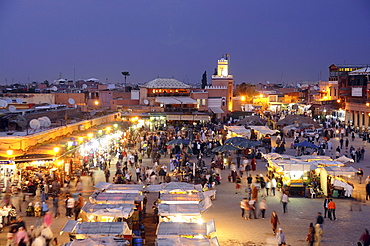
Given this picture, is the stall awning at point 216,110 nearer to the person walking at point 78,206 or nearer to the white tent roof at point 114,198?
the person walking at point 78,206

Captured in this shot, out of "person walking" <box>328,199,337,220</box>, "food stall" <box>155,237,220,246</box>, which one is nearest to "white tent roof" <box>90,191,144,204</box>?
"food stall" <box>155,237,220,246</box>

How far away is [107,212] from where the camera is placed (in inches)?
447

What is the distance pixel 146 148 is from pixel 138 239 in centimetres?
1937

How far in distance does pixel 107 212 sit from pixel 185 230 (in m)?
2.46

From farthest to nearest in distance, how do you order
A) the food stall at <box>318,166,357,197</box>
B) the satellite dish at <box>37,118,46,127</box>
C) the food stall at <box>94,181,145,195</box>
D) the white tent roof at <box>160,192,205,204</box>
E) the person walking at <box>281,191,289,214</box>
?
the satellite dish at <box>37,118,46,127</box>
the food stall at <box>318,166,357,197</box>
the person walking at <box>281,191,289,214</box>
the food stall at <box>94,181,145,195</box>
the white tent roof at <box>160,192,205,204</box>

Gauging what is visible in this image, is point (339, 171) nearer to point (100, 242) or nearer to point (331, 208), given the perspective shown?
point (331, 208)

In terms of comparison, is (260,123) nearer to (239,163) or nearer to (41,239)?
(239,163)

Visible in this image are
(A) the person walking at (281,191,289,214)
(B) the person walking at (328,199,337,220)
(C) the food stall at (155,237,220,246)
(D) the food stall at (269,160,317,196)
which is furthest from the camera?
(D) the food stall at (269,160,317,196)

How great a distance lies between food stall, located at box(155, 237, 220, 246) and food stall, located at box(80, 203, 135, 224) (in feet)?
7.43

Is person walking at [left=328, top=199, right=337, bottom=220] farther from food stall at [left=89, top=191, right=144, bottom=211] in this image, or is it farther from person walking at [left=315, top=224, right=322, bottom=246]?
food stall at [left=89, top=191, right=144, bottom=211]

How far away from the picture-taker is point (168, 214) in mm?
11484

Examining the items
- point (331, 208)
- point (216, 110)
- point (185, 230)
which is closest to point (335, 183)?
point (331, 208)

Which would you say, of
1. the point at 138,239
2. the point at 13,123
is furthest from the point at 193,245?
the point at 13,123

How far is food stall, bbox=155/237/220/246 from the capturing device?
9.07 m
